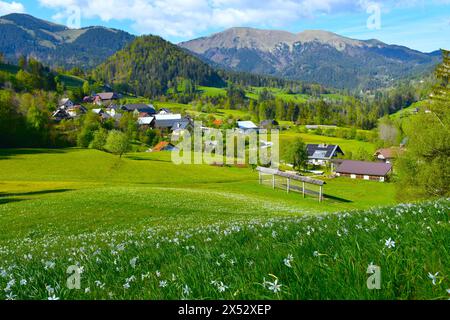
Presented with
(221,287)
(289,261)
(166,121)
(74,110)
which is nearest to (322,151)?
(166,121)

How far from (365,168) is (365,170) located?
819 millimetres

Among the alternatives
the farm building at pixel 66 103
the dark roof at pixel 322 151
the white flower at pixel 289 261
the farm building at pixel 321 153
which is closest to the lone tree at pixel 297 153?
the farm building at pixel 321 153

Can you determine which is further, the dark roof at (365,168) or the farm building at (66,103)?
the farm building at (66,103)

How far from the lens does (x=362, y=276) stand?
3.82m

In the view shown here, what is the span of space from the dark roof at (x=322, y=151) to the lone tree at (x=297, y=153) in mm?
20245

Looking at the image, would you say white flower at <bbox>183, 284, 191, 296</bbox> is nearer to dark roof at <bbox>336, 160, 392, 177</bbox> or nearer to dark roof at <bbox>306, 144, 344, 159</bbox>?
dark roof at <bbox>336, 160, 392, 177</bbox>

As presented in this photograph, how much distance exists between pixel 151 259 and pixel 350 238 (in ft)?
11.8

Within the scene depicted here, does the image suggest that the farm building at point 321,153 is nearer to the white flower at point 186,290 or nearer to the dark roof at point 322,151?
the dark roof at point 322,151

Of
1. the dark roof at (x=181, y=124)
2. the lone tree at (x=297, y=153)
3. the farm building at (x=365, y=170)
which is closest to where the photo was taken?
the farm building at (x=365, y=170)

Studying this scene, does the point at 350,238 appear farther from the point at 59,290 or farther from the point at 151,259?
the point at 59,290

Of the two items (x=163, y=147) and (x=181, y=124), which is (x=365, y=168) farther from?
(x=181, y=124)

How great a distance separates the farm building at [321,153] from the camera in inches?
5468

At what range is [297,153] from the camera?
12031 centimetres
